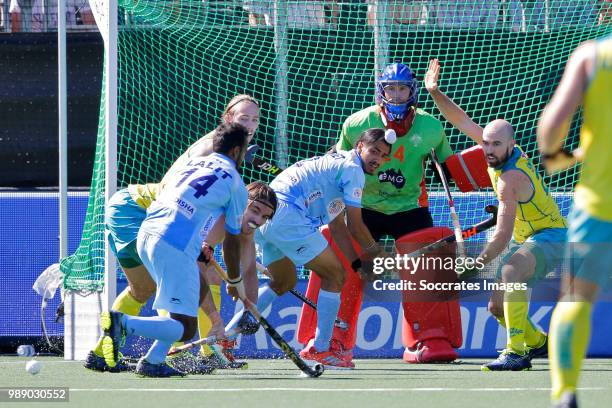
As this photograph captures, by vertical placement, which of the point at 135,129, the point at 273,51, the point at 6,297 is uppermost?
the point at 273,51

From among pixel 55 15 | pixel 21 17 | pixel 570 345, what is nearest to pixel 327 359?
pixel 570 345

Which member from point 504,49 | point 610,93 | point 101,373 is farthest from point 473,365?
point 610,93

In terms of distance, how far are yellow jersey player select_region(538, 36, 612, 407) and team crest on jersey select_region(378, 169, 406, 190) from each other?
12.9 ft

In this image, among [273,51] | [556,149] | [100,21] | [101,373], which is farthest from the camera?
[273,51]

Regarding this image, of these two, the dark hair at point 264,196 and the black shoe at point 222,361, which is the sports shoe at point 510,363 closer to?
the black shoe at point 222,361

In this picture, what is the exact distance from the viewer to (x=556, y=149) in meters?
4.09

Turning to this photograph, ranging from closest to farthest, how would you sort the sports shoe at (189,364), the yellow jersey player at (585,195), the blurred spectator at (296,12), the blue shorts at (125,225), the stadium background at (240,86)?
the yellow jersey player at (585,195) < the sports shoe at (189,364) < the blue shorts at (125,225) < the stadium background at (240,86) < the blurred spectator at (296,12)

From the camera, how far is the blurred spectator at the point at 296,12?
977 cm

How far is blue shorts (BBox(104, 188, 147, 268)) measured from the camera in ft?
23.3

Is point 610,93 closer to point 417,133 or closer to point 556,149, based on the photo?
point 556,149

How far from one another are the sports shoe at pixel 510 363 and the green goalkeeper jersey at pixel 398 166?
1492 mm

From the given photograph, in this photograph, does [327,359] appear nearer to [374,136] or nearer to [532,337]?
[532,337]

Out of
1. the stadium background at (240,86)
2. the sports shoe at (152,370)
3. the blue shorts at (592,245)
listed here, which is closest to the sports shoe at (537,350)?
the stadium background at (240,86)

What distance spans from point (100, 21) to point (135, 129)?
5.53ft
